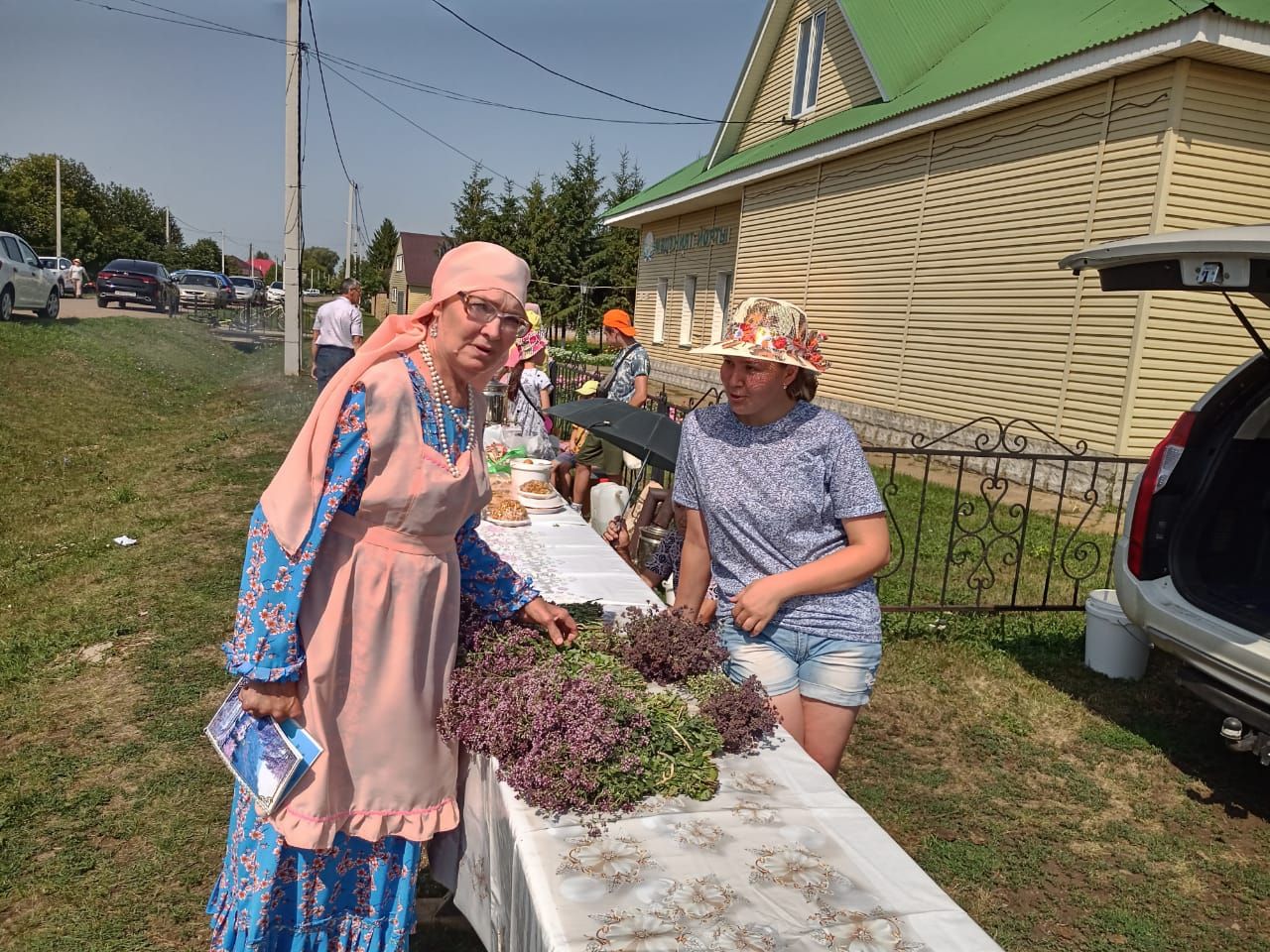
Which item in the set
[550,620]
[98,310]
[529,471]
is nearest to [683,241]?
[98,310]

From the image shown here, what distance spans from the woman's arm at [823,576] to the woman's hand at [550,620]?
0.47m

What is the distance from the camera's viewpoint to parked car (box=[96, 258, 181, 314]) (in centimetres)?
2773

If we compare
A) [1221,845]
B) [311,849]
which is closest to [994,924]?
[1221,845]

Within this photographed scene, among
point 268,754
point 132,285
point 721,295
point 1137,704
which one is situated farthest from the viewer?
point 132,285

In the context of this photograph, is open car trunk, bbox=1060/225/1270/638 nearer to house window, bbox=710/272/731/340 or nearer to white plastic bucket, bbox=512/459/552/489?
white plastic bucket, bbox=512/459/552/489

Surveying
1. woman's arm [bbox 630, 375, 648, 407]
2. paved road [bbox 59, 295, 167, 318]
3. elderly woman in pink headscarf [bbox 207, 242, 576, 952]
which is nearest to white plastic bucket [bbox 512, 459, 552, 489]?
elderly woman in pink headscarf [bbox 207, 242, 576, 952]

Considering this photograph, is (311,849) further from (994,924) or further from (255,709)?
(994,924)

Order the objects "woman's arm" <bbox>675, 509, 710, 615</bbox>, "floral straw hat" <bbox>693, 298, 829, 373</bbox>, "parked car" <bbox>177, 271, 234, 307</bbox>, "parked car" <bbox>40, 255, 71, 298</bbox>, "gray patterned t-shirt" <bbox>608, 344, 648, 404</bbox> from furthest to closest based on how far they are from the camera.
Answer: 1. "parked car" <bbox>177, 271, 234, 307</bbox>
2. "parked car" <bbox>40, 255, 71, 298</bbox>
3. "gray patterned t-shirt" <bbox>608, 344, 648, 404</bbox>
4. "woman's arm" <bbox>675, 509, 710, 615</bbox>
5. "floral straw hat" <bbox>693, 298, 829, 373</bbox>

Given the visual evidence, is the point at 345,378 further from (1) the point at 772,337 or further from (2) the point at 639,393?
(2) the point at 639,393

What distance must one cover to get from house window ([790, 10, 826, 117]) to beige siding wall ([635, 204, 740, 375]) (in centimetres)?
297

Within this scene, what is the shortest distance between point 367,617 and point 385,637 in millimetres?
73

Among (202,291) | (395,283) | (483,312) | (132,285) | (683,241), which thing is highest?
(395,283)

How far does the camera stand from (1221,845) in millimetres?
3686

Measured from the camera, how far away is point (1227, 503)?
174 inches
